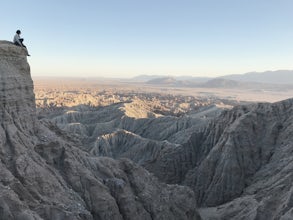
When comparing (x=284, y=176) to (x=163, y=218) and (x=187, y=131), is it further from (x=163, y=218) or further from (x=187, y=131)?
(x=187, y=131)

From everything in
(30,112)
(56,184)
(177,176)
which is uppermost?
(30,112)

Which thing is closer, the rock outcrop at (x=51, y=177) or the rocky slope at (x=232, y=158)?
the rock outcrop at (x=51, y=177)

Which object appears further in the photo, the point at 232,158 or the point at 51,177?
the point at 232,158

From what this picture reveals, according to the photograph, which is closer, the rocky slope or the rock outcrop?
the rock outcrop

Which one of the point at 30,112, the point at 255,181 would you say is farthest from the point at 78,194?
the point at 255,181

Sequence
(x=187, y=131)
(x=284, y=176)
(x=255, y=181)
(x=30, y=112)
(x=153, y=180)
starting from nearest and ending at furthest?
(x=30, y=112), (x=153, y=180), (x=284, y=176), (x=255, y=181), (x=187, y=131)

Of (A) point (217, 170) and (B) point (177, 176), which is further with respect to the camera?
(B) point (177, 176)

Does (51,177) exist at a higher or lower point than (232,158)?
higher

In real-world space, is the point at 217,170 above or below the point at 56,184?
below
